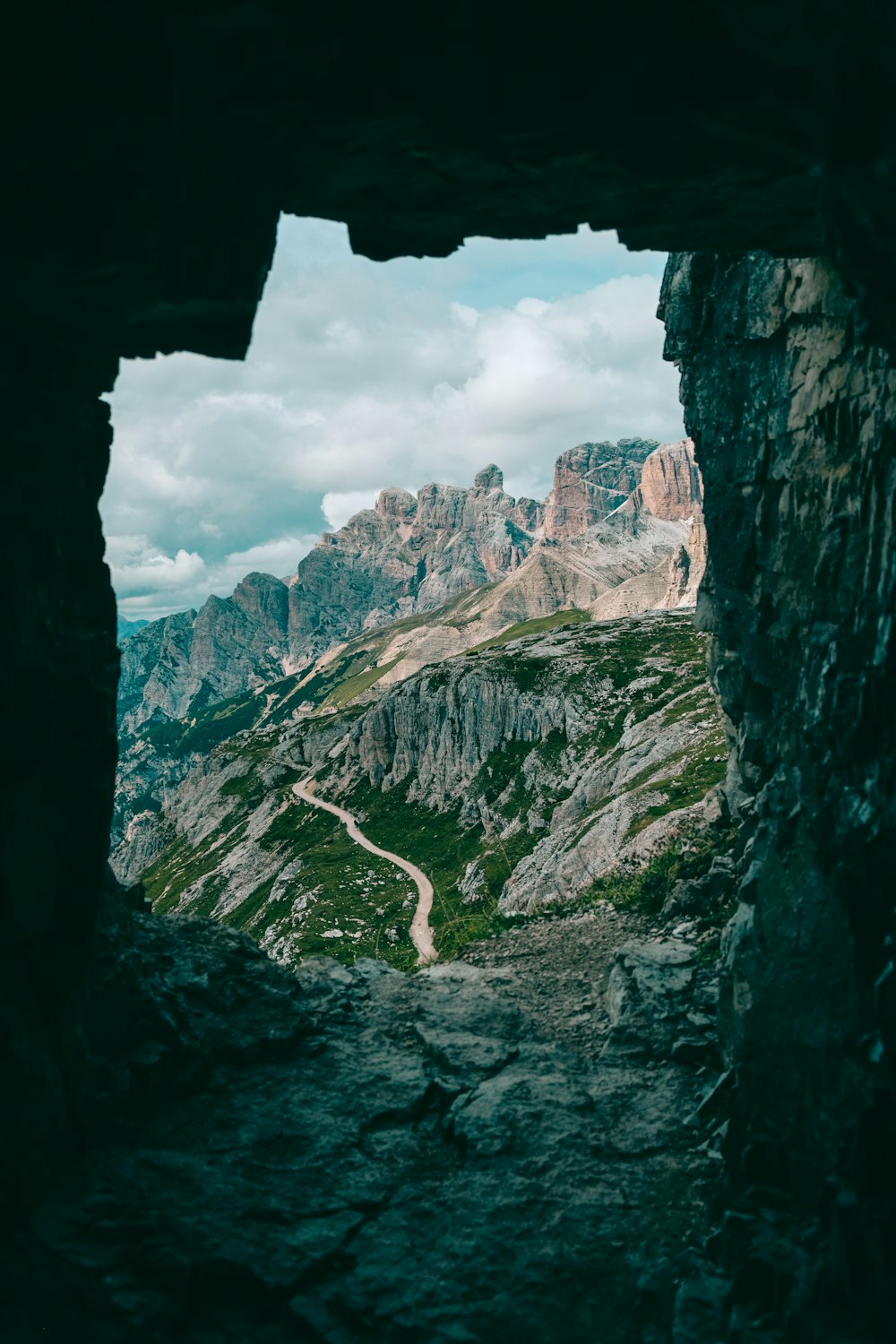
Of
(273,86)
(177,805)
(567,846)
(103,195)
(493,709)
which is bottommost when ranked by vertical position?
(177,805)

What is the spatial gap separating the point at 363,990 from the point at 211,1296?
13411mm

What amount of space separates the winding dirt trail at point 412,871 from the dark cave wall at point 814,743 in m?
33.4

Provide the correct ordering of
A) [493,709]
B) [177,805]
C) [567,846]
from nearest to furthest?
[567,846] < [493,709] < [177,805]

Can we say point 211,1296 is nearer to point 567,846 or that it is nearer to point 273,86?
point 273,86

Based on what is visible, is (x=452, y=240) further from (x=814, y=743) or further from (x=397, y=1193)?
(x=397, y=1193)

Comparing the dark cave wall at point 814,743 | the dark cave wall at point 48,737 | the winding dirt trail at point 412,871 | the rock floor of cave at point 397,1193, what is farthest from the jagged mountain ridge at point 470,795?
the dark cave wall at point 48,737

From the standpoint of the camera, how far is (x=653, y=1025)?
77.7ft

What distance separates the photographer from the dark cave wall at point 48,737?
14.2m

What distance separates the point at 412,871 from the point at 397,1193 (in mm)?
64552

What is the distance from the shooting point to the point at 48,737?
51.9ft

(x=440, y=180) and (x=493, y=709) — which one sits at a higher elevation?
(x=440, y=180)

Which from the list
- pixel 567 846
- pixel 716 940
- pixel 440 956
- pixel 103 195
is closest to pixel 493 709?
pixel 567 846

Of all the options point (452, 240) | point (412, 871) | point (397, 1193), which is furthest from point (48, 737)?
point (412, 871)

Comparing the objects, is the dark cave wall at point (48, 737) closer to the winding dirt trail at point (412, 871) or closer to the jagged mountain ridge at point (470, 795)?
the jagged mountain ridge at point (470, 795)
